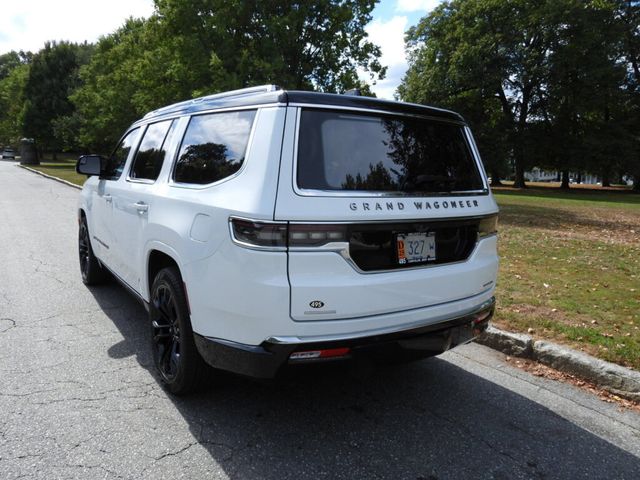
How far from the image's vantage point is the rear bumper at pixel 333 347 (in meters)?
2.43

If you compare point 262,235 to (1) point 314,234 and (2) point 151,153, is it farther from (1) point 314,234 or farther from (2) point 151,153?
(2) point 151,153

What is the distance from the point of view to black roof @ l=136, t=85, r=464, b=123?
102 inches

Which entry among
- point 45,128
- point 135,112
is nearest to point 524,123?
point 135,112

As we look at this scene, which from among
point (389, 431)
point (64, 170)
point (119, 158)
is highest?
point (64, 170)

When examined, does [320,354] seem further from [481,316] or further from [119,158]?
[119,158]

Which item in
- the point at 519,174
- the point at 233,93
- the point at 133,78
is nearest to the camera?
the point at 233,93

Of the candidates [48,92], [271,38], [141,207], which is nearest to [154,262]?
[141,207]

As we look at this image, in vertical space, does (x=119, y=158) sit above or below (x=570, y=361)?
above

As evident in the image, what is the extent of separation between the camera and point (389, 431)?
2922 millimetres

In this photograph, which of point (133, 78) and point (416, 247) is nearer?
point (416, 247)

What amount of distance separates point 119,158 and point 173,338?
2.38 m

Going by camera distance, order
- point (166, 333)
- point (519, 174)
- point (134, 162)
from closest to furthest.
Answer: point (166, 333) < point (134, 162) < point (519, 174)

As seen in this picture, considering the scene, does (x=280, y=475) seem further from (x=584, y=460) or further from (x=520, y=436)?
(x=584, y=460)

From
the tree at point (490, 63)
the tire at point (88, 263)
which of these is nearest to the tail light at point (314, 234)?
the tire at point (88, 263)
